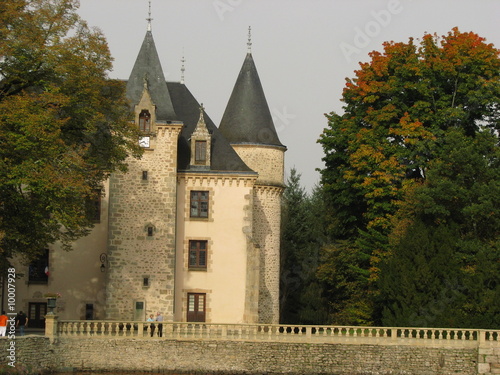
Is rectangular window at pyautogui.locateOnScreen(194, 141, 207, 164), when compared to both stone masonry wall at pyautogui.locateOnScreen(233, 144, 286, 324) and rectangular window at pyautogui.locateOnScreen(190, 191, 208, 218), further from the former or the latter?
stone masonry wall at pyautogui.locateOnScreen(233, 144, 286, 324)

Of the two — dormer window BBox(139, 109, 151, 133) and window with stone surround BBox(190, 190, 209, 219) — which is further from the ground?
dormer window BBox(139, 109, 151, 133)

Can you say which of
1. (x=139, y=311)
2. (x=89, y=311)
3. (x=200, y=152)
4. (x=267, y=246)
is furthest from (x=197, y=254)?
(x=89, y=311)

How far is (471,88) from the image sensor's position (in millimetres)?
39219

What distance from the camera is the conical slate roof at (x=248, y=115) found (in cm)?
4441

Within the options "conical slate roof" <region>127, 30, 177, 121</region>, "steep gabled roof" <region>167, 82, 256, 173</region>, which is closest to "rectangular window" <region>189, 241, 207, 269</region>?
"steep gabled roof" <region>167, 82, 256, 173</region>

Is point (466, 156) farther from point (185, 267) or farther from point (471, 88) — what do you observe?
point (185, 267)

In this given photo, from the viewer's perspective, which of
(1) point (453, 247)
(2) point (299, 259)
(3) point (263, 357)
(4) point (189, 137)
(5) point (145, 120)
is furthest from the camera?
(2) point (299, 259)

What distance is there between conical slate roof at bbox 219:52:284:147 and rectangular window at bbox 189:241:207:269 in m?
6.02

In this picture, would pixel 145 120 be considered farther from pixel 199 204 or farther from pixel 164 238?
pixel 164 238

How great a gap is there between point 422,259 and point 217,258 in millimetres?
9298

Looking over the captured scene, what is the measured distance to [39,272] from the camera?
40.6 m

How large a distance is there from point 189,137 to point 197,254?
5.07 metres

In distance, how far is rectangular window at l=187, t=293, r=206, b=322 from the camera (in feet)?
131

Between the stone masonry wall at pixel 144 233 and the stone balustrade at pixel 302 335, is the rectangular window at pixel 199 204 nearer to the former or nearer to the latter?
the stone masonry wall at pixel 144 233
